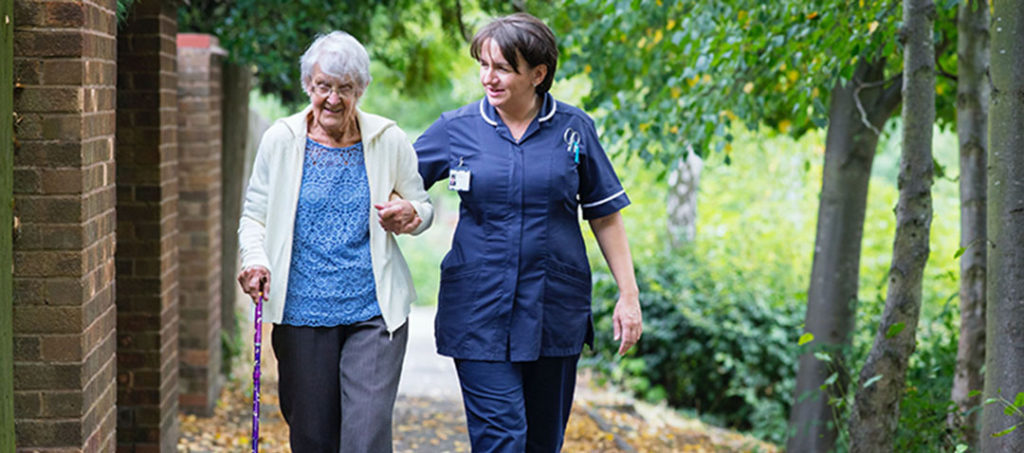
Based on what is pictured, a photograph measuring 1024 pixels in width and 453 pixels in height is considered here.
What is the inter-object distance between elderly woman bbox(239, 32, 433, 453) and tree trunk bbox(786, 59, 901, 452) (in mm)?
3961

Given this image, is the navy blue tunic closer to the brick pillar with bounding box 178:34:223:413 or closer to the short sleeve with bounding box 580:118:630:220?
the short sleeve with bounding box 580:118:630:220

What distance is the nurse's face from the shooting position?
394cm

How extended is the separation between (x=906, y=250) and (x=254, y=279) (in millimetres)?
2743

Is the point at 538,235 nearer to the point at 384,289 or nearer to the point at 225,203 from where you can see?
the point at 384,289

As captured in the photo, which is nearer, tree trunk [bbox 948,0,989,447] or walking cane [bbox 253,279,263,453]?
walking cane [bbox 253,279,263,453]

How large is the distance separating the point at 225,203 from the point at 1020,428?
19.9ft

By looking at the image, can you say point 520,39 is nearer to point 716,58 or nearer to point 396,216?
point 396,216

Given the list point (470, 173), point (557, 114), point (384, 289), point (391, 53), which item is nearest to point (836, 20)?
point (557, 114)

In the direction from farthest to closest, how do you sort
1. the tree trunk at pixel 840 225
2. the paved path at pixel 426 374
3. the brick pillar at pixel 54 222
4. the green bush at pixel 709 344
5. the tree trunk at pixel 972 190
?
the green bush at pixel 709 344
the paved path at pixel 426 374
the tree trunk at pixel 840 225
the tree trunk at pixel 972 190
the brick pillar at pixel 54 222

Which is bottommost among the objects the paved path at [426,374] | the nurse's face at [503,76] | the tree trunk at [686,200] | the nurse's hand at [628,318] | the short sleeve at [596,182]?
the paved path at [426,374]

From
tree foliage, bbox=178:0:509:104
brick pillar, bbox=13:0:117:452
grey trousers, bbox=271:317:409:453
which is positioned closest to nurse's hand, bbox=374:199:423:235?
grey trousers, bbox=271:317:409:453

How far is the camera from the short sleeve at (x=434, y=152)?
4.11 m

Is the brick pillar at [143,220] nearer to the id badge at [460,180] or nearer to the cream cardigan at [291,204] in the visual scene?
the cream cardigan at [291,204]

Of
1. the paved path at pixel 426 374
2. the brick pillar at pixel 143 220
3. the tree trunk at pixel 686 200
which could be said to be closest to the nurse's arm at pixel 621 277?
the brick pillar at pixel 143 220
